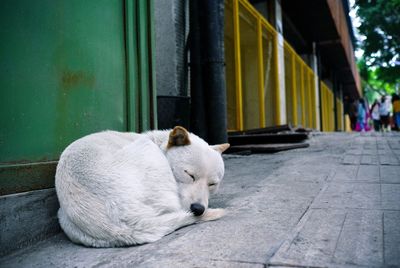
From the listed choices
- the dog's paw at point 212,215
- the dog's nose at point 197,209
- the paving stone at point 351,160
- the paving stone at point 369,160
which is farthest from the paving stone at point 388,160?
the dog's nose at point 197,209

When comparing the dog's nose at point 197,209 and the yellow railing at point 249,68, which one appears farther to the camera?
the yellow railing at point 249,68

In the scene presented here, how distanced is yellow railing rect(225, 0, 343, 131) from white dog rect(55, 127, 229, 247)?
4.84 meters

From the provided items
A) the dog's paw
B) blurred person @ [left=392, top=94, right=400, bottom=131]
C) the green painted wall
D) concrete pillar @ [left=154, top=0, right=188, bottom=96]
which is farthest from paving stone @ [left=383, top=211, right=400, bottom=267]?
blurred person @ [left=392, top=94, right=400, bottom=131]

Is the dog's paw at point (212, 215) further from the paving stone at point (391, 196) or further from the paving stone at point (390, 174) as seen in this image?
the paving stone at point (390, 174)

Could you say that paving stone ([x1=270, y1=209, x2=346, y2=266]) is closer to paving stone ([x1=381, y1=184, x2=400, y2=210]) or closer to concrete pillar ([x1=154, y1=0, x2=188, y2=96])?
paving stone ([x1=381, y1=184, x2=400, y2=210])

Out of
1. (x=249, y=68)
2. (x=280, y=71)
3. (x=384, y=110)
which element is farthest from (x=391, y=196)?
(x=384, y=110)

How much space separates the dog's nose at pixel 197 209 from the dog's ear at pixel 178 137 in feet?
1.78

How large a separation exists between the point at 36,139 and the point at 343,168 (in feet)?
10.1

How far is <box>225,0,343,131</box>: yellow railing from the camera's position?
275 inches

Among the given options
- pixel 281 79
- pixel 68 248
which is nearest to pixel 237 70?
pixel 281 79

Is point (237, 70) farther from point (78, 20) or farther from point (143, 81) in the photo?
point (78, 20)

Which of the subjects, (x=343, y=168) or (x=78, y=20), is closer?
(x=78, y=20)

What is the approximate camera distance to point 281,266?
4.66 ft

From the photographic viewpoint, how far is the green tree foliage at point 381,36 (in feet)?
52.6
